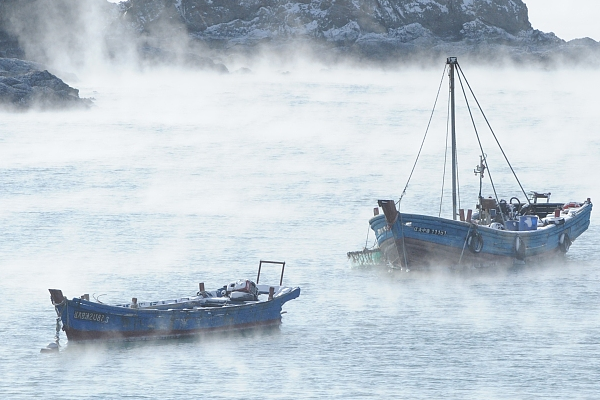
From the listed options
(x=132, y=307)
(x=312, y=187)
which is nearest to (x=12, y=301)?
(x=132, y=307)

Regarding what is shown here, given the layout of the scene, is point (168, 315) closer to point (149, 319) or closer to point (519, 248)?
point (149, 319)

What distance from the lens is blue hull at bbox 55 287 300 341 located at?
56.0m

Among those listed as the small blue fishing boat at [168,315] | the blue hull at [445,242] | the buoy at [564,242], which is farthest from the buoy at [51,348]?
the buoy at [564,242]

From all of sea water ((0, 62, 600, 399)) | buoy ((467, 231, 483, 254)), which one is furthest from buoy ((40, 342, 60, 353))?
buoy ((467, 231, 483, 254))

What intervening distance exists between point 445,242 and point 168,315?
20.7m

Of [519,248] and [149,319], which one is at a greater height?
[519,248]

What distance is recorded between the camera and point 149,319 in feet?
187

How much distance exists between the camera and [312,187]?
128 m

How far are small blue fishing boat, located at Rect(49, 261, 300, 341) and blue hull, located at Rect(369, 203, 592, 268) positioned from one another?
43.5 ft

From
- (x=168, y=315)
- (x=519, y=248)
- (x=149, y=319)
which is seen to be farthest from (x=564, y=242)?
(x=149, y=319)

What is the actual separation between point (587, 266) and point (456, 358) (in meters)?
25.4

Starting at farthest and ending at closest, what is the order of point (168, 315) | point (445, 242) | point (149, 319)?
point (445, 242)
point (168, 315)
point (149, 319)

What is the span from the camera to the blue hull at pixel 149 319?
184 ft

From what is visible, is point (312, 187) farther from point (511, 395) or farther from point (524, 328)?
point (511, 395)
